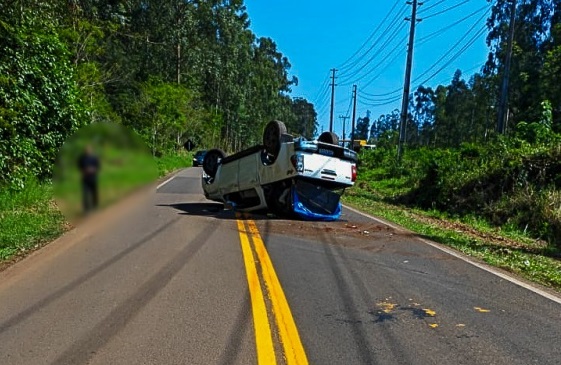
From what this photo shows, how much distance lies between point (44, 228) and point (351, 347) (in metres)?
7.35

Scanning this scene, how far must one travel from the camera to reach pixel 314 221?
13.2 metres

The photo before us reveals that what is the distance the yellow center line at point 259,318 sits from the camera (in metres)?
4.52

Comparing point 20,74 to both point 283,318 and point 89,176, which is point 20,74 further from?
point 89,176

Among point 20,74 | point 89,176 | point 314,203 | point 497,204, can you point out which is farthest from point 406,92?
point 89,176

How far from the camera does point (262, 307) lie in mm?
5824

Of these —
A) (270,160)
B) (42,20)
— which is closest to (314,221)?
(270,160)

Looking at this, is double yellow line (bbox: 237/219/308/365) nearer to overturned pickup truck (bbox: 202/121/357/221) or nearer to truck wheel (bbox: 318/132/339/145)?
overturned pickup truck (bbox: 202/121/357/221)

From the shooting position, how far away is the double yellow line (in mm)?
4535

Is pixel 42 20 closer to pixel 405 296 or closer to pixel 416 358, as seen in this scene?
pixel 405 296

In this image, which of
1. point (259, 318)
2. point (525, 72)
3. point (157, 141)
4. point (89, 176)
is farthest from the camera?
point (525, 72)

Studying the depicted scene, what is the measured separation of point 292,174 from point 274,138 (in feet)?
3.84

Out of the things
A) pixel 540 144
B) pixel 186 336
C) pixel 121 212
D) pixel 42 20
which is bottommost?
pixel 186 336

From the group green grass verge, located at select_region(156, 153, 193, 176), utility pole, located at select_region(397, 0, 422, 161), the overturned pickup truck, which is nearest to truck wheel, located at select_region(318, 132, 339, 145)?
the overturned pickup truck

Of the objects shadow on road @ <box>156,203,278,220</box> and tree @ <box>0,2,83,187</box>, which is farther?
shadow on road @ <box>156,203,278,220</box>
